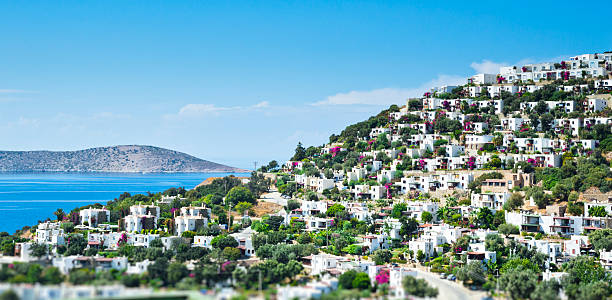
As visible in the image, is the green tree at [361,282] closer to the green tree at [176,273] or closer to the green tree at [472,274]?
the green tree at [472,274]

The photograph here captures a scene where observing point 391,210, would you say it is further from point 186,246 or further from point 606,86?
point 606,86

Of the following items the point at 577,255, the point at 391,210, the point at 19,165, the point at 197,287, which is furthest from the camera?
the point at 19,165

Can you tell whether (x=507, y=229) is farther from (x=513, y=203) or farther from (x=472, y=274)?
(x=472, y=274)

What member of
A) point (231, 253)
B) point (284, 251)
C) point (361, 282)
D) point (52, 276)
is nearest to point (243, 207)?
point (231, 253)

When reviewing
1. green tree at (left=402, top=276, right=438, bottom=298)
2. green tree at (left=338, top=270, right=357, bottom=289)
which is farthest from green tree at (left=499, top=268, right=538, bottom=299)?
green tree at (left=338, top=270, right=357, bottom=289)

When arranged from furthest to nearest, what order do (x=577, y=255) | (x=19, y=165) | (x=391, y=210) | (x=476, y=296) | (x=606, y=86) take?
(x=19, y=165) → (x=606, y=86) → (x=391, y=210) → (x=577, y=255) → (x=476, y=296)

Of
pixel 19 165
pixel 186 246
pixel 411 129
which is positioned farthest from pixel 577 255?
pixel 19 165

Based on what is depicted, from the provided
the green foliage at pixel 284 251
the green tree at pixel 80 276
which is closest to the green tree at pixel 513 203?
the green foliage at pixel 284 251
